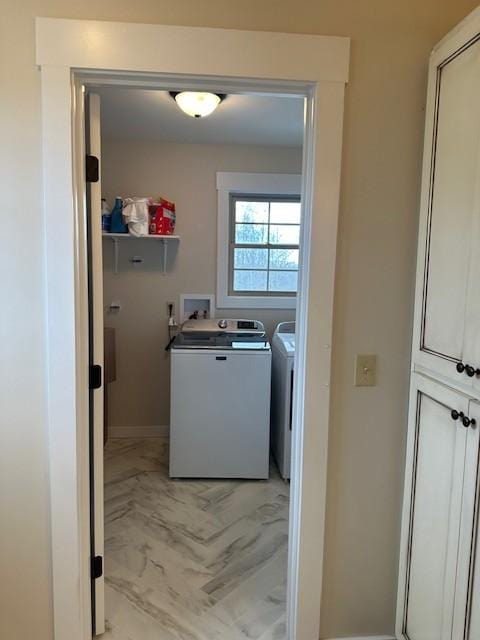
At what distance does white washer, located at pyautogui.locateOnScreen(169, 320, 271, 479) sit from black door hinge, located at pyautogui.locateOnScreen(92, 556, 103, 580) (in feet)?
4.15

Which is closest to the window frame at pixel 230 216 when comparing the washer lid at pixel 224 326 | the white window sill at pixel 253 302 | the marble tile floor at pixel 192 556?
the white window sill at pixel 253 302

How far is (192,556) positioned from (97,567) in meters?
0.71

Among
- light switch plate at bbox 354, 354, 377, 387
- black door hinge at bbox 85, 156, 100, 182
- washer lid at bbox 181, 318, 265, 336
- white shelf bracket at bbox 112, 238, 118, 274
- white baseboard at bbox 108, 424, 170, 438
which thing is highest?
black door hinge at bbox 85, 156, 100, 182

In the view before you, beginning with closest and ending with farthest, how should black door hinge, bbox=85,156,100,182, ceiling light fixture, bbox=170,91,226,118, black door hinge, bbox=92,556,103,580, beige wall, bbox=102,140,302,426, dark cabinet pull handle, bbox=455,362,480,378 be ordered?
dark cabinet pull handle, bbox=455,362,480,378
black door hinge, bbox=85,156,100,182
black door hinge, bbox=92,556,103,580
ceiling light fixture, bbox=170,91,226,118
beige wall, bbox=102,140,302,426

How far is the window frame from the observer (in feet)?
11.4

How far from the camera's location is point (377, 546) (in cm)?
160

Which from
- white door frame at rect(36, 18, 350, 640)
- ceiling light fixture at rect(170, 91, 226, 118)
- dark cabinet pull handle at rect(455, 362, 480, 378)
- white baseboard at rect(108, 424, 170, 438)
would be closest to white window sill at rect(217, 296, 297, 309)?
white baseboard at rect(108, 424, 170, 438)

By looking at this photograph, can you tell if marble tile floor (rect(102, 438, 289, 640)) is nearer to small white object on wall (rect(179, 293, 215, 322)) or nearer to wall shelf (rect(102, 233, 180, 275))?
small white object on wall (rect(179, 293, 215, 322))

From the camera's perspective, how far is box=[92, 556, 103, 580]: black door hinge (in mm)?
1606

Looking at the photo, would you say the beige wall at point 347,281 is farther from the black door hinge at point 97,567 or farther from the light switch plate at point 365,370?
the black door hinge at point 97,567

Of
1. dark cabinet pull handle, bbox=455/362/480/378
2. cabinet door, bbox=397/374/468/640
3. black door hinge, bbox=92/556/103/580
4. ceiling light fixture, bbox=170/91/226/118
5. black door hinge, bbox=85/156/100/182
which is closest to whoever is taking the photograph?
dark cabinet pull handle, bbox=455/362/480/378

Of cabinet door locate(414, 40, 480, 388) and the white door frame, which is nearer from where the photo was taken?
cabinet door locate(414, 40, 480, 388)

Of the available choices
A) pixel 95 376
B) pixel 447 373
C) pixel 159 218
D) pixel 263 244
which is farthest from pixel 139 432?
pixel 447 373

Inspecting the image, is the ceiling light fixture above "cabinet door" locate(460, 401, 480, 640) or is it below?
above
